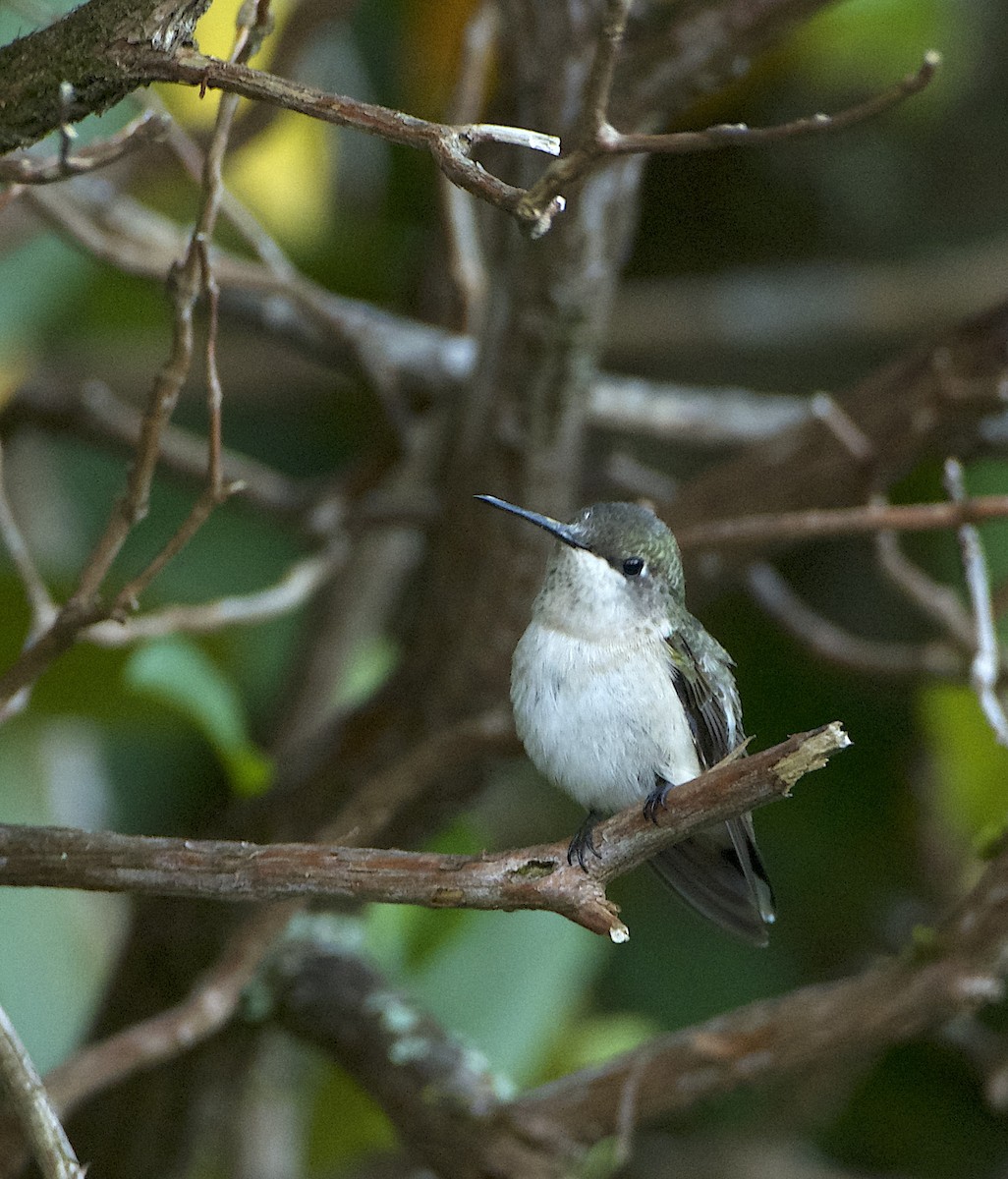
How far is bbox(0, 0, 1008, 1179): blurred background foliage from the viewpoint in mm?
2508

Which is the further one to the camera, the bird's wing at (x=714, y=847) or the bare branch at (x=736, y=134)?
the bird's wing at (x=714, y=847)

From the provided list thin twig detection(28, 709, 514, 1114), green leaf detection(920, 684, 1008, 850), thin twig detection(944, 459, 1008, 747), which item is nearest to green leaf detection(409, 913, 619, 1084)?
thin twig detection(28, 709, 514, 1114)

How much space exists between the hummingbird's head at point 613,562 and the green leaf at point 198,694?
0.61 meters

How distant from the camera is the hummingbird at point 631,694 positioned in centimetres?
165

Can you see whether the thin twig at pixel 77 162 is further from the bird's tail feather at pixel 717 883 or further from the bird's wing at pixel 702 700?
the bird's tail feather at pixel 717 883

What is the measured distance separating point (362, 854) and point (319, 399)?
2.41 meters

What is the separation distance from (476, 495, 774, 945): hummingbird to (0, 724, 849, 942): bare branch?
1.39ft

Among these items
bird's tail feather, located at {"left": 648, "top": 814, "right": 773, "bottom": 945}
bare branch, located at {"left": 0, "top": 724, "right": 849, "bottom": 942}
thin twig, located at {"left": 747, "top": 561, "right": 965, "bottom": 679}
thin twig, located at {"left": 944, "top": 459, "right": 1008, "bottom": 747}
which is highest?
thin twig, located at {"left": 944, "top": 459, "right": 1008, "bottom": 747}

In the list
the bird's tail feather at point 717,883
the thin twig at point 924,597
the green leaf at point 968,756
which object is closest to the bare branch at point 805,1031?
the bird's tail feather at point 717,883

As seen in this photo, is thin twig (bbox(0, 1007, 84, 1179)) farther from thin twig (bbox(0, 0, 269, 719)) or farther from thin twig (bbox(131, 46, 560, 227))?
thin twig (bbox(131, 46, 560, 227))

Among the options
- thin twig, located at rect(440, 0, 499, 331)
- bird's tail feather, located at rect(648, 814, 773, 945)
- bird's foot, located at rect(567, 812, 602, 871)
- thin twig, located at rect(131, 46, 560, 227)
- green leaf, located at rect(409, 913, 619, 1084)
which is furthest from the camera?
green leaf, located at rect(409, 913, 619, 1084)

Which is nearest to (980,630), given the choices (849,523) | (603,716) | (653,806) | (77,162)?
(849,523)

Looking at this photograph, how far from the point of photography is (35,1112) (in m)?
1.11

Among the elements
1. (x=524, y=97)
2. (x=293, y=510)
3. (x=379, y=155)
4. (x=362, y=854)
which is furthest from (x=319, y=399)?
(x=362, y=854)
